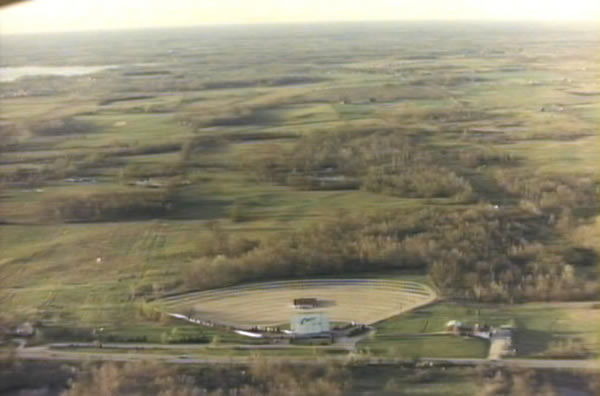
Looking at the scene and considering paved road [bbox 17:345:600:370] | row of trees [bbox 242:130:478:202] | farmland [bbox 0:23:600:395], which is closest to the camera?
paved road [bbox 17:345:600:370]

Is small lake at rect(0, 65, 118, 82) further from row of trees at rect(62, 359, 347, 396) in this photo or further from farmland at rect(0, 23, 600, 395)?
row of trees at rect(62, 359, 347, 396)

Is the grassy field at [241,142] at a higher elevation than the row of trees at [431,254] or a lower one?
→ higher

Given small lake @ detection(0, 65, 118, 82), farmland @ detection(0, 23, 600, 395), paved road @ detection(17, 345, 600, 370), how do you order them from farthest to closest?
small lake @ detection(0, 65, 118, 82)
farmland @ detection(0, 23, 600, 395)
paved road @ detection(17, 345, 600, 370)

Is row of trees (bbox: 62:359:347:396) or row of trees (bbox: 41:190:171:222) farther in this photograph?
row of trees (bbox: 41:190:171:222)

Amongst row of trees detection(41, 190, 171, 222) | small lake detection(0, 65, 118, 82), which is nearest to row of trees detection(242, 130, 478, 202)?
row of trees detection(41, 190, 171, 222)

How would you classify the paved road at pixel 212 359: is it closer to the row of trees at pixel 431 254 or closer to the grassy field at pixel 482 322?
the grassy field at pixel 482 322

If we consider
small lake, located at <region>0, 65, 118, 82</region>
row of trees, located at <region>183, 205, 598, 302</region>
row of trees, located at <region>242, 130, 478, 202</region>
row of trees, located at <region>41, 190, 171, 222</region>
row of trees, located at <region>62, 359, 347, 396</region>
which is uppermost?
small lake, located at <region>0, 65, 118, 82</region>

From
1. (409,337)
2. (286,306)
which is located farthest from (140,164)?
(409,337)

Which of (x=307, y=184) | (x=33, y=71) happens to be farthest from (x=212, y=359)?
(x=33, y=71)

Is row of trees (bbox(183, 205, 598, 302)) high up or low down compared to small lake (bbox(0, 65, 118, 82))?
down

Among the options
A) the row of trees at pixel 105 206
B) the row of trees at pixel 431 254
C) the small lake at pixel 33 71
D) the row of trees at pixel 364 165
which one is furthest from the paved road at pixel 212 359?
the small lake at pixel 33 71
